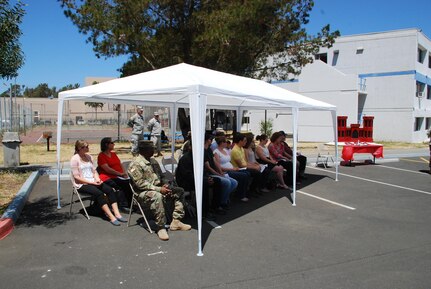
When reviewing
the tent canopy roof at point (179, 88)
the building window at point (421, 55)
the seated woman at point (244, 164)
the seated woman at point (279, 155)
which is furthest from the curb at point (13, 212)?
the building window at point (421, 55)

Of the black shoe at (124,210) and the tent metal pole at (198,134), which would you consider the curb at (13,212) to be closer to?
the black shoe at (124,210)

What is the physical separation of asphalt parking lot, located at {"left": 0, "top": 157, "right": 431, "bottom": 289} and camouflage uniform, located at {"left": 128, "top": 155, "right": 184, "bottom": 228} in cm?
34

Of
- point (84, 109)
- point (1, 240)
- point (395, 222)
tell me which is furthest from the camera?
point (84, 109)

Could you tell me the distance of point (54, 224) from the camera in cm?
589

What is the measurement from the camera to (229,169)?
24.8 ft

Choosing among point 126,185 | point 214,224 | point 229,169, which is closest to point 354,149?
point 229,169

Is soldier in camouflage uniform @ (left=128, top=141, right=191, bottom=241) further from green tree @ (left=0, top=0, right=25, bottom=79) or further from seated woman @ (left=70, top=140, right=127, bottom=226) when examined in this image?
green tree @ (left=0, top=0, right=25, bottom=79)

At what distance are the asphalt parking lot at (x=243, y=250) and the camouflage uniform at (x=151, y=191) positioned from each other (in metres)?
0.34

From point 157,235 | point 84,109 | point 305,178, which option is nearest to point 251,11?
point 305,178

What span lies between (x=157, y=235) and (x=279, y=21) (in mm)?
13491

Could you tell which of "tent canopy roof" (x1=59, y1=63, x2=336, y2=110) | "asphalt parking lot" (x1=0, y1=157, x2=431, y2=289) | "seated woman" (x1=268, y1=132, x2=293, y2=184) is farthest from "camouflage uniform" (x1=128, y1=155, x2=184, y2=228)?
"seated woman" (x1=268, y1=132, x2=293, y2=184)

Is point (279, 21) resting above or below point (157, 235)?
above

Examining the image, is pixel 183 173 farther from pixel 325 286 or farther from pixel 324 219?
pixel 325 286

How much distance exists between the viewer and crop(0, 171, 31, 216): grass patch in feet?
23.0
